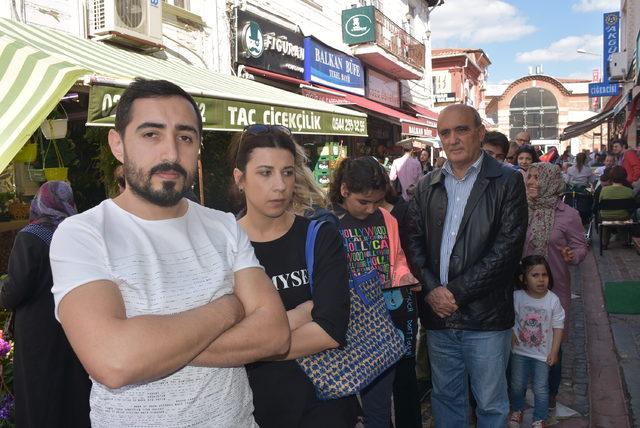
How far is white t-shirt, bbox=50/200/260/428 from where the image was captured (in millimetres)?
1387

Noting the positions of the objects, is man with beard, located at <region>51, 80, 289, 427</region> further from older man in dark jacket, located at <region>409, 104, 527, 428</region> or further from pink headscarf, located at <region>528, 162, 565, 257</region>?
pink headscarf, located at <region>528, 162, 565, 257</region>

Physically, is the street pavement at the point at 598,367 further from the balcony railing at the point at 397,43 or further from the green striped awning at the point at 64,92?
the balcony railing at the point at 397,43

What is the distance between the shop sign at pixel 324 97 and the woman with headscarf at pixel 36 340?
342 inches

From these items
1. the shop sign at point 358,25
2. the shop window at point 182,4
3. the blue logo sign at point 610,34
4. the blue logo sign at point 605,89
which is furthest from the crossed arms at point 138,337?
the blue logo sign at point 610,34

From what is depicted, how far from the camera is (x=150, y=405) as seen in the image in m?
1.41

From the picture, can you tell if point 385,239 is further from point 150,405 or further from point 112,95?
point 112,95

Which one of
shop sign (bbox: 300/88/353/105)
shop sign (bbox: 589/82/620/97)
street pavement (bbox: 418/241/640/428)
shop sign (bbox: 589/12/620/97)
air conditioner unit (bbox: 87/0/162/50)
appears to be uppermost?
shop sign (bbox: 589/12/620/97)

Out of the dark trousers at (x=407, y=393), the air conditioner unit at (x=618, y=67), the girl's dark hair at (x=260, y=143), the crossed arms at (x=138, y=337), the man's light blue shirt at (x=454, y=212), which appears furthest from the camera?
the air conditioner unit at (x=618, y=67)

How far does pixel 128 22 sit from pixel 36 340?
541 centimetres

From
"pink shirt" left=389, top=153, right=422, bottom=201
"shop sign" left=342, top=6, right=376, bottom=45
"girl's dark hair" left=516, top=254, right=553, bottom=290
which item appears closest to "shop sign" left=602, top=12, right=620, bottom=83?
"shop sign" left=342, top=6, right=376, bottom=45

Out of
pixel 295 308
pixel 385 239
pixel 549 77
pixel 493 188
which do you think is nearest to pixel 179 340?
pixel 295 308

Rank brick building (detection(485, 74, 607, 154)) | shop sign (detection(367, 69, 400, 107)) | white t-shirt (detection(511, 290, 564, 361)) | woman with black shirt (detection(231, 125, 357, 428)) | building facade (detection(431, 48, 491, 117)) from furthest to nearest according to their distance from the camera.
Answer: brick building (detection(485, 74, 607, 154)), building facade (detection(431, 48, 491, 117)), shop sign (detection(367, 69, 400, 107)), white t-shirt (detection(511, 290, 564, 361)), woman with black shirt (detection(231, 125, 357, 428))

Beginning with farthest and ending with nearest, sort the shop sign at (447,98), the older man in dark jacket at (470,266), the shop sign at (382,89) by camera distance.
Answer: the shop sign at (447,98) < the shop sign at (382,89) < the older man in dark jacket at (470,266)

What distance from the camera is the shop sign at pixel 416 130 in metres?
15.0
